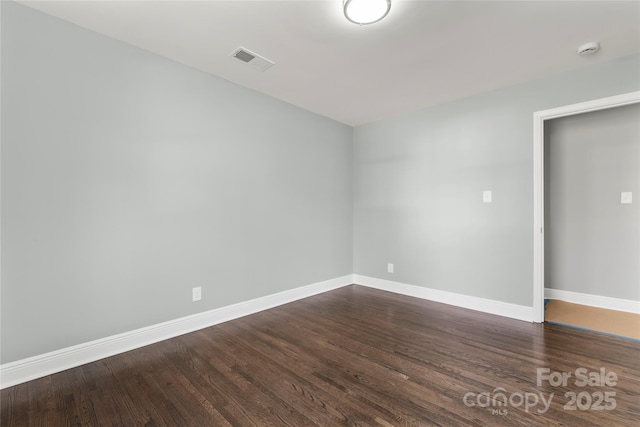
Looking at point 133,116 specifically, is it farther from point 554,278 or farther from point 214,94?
point 554,278

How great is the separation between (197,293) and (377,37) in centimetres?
279

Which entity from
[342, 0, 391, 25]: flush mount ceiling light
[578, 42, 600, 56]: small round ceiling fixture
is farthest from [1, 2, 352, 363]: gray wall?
[578, 42, 600, 56]: small round ceiling fixture

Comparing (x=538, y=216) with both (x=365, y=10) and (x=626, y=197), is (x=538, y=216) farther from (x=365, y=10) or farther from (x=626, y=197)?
(x=365, y=10)

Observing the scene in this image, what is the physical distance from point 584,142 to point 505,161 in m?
1.23

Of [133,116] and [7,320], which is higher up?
[133,116]

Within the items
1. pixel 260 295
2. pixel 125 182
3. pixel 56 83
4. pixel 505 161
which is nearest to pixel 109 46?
pixel 56 83

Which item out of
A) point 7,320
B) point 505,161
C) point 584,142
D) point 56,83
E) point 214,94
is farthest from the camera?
point 584,142

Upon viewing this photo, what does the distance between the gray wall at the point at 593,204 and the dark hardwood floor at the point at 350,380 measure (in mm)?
1194

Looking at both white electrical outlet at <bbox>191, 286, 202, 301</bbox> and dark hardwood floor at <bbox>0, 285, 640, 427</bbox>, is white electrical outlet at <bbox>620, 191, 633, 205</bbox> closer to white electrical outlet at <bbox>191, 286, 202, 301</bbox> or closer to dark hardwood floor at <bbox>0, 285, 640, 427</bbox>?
dark hardwood floor at <bbox>0, 285, 640, 427</bbox>

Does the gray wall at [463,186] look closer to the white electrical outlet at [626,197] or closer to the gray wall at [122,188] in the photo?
the white electrical outlet at [626,197]

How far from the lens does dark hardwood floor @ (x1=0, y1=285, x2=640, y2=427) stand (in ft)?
5.02

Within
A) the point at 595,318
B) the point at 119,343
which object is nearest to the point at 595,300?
the point at 595,318

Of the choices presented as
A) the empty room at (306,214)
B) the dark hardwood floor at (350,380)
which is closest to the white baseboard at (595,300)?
the empty room at (306,214)

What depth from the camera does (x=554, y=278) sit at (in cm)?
357
